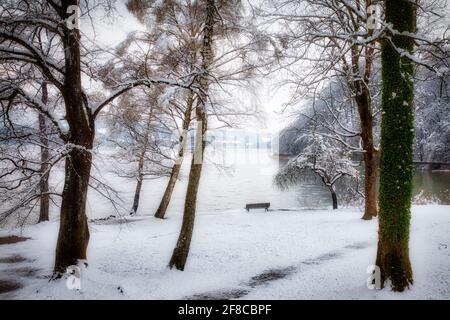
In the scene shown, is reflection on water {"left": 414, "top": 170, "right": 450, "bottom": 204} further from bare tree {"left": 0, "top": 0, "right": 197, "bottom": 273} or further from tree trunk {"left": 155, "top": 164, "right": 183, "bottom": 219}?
bare tree {"left": 0, "top": 0, "right": 197, "bottom": 273}

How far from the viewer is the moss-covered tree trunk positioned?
5543 mm

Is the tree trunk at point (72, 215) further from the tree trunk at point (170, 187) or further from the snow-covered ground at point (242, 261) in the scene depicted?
the tree trunk at point (170, 187)

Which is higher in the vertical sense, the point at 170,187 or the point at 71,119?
the point at 71,119

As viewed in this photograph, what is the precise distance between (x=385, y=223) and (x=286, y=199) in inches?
1031

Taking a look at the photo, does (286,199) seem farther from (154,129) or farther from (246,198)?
(154,129)

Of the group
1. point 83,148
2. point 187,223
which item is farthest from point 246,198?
point 83,148

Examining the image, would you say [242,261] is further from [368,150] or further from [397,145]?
[368,150]

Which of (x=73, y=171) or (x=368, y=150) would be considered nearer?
(x=73, y=171)

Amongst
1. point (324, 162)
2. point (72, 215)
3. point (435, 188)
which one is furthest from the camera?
point (435, 188)

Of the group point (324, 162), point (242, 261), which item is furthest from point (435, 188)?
point (242, 261)

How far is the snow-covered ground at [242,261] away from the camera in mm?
6008

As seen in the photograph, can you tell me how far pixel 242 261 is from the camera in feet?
27.7

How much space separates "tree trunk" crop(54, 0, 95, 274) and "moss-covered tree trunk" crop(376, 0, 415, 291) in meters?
5.78

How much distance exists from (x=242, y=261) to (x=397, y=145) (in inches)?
195
